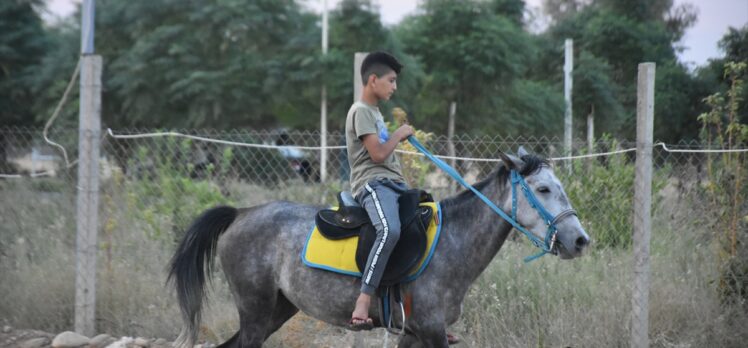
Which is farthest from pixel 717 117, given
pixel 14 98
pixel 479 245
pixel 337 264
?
pixel 14 98

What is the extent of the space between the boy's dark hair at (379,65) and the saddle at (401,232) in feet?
2.64

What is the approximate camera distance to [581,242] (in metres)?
3.92

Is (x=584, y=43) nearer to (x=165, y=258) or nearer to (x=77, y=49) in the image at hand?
(x=77, y=49)

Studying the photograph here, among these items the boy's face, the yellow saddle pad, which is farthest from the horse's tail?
the boy's face

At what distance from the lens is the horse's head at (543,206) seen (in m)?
3.95

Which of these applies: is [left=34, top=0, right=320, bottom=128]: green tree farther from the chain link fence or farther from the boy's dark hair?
the boy's dark hair

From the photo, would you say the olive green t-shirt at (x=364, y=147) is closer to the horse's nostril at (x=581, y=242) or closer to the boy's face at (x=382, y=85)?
the boy's face at (x=382, y=85)

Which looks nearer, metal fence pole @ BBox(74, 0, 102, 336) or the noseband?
the noseband

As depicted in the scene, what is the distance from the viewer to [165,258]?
24.5 ft

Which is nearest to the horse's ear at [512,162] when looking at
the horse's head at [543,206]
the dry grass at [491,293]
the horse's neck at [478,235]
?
the horse's head at [543,206]

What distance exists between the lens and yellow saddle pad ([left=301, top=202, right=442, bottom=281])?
439 cm

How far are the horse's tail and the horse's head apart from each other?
7.06ft

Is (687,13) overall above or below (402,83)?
above

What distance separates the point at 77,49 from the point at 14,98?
2.78 meters
